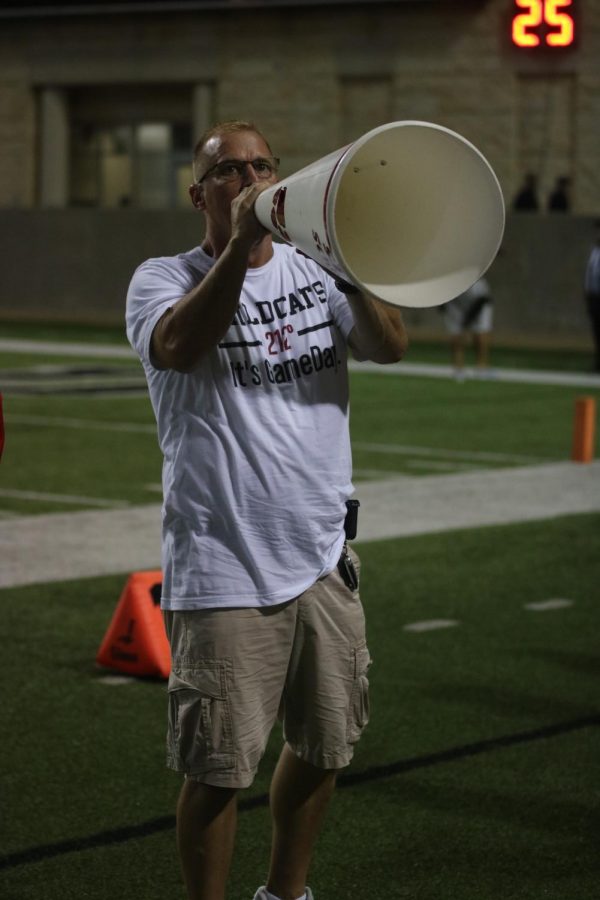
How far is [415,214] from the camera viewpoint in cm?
359

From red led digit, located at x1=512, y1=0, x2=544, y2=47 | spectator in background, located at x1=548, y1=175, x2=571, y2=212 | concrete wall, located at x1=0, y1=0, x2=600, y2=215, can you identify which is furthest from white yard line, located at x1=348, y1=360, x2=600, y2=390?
concrete wall, located at x1=0, y1=0, x2=600, y2=215

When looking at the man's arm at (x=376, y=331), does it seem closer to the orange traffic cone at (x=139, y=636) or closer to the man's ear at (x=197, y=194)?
the man's ear at (x=197, y=194)

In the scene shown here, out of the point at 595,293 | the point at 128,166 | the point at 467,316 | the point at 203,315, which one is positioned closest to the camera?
the point at 203,315

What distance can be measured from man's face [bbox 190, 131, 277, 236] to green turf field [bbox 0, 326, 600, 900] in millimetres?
1887

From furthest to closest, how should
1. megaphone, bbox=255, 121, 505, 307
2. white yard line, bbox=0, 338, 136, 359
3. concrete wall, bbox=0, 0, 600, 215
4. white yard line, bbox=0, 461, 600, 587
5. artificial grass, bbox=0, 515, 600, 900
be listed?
concrete wall, bbox=0, 0, 600, 215, white yard line, bbox=0, 338, 136, 359, white yard line, bbox=0, 461, 600, 587, artificial grass, bbox=0, 515, 600, 900, megaphone, bbox=255, 121, 505, 307

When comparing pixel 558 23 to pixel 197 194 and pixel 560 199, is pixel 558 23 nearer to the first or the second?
pixel 560 199

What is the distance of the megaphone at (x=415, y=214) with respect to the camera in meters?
3.44

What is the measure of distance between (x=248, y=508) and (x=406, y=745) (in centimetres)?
245

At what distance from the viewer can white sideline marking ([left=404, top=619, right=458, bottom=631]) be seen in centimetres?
795

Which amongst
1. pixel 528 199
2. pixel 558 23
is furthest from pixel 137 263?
pixel 558 23

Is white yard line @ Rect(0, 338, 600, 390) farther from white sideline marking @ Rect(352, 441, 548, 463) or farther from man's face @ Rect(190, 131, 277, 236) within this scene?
man's face @ Rect(190, 131, 277, 236)

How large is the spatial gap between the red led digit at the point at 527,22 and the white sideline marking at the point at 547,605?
11.2m

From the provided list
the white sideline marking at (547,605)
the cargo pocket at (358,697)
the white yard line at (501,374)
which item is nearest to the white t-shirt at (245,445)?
the cargo pocket at (358,697)

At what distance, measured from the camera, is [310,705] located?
396 cm
